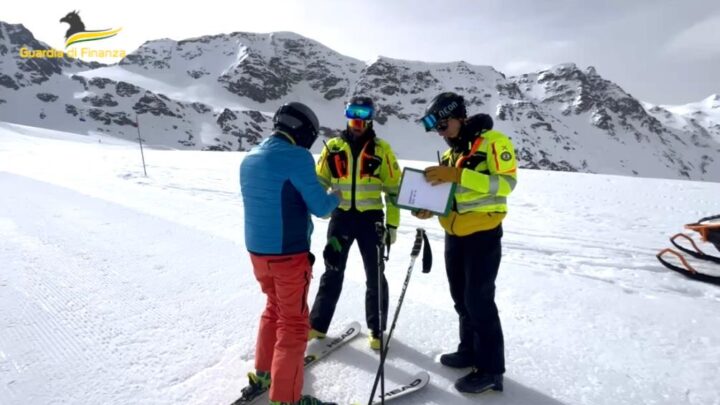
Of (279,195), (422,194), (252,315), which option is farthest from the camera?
(252,315)

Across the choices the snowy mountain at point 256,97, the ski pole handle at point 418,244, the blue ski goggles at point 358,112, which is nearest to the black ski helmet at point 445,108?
the blue ski goggles at point 358,112

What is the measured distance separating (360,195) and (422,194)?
0.70m

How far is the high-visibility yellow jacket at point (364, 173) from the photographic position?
3.74 m

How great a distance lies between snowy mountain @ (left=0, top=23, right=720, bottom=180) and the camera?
111625 mm

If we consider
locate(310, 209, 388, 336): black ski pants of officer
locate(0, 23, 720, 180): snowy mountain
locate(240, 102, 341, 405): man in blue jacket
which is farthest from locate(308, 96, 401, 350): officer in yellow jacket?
locate(0, 23, 720, 180): snowy mountain

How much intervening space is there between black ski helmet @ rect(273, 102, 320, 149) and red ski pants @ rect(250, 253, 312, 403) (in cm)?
85

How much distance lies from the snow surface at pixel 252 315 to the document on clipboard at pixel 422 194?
1.44m

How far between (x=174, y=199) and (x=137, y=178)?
473 cm

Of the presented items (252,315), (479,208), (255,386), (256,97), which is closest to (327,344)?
(255,386)

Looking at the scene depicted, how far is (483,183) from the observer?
3.02 m

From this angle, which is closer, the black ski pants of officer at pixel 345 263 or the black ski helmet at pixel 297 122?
the black ski helmet at pixel 297 122

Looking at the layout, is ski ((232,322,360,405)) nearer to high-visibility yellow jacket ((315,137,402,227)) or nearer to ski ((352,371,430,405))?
ski ((352,371,430,405))

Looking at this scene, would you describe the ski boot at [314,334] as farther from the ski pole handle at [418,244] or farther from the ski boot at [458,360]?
the ski pole handle at [418,244]

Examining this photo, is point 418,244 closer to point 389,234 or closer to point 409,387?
point 389,234
